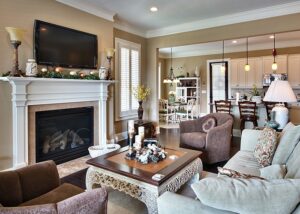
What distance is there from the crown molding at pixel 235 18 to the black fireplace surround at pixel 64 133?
305 cm

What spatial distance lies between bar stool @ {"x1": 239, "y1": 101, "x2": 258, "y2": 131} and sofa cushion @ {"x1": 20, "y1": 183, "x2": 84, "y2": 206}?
193 inches

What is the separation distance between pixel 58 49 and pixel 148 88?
313cm

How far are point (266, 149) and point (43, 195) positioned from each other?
2336 mm

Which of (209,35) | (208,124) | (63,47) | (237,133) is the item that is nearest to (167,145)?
(208,124)

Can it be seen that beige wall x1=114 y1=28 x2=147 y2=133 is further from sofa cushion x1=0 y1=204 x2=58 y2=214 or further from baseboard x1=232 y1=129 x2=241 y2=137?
sofa cushion x1=0 y1=204 x2=58 y2=214

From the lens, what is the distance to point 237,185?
1242 mm

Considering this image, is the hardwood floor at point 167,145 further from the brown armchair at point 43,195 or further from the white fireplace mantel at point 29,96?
the brown armchair at point 43,195

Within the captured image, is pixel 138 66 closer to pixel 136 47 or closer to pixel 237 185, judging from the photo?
pixel 136 47

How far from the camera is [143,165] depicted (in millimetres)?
2537

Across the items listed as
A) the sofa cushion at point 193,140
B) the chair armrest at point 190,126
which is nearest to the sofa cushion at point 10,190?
the sofa cushion at point 193,140

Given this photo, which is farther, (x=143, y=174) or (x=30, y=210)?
(x=143, y=174)

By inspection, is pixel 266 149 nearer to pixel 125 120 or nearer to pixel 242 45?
pixel 125 120

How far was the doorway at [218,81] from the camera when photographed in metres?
9.22

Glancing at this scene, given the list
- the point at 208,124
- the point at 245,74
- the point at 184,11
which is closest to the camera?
the point at 208,124
